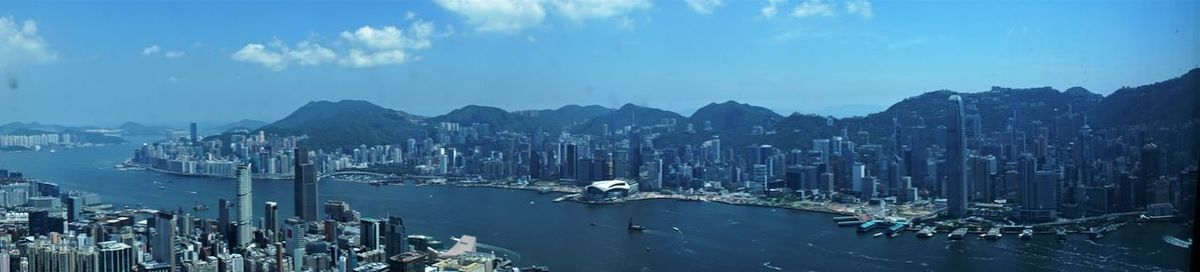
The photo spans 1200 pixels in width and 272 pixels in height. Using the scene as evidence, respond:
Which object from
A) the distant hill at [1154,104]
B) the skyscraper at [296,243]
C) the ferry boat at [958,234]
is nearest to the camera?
the distant hill at [1154,104]

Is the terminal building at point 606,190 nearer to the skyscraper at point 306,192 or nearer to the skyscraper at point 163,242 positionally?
the skyscraper at point 306,192

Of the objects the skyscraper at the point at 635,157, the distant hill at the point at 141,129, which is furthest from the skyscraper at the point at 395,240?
the distant hill at the point at 141,129

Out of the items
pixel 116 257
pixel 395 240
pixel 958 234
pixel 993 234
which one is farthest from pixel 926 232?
pixel 116 257

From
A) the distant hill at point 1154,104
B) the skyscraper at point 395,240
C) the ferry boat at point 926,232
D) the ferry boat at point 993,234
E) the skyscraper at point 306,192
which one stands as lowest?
the ferry boat at point 926,232

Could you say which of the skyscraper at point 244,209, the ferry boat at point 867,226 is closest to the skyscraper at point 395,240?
the skyscraper at point 244,209

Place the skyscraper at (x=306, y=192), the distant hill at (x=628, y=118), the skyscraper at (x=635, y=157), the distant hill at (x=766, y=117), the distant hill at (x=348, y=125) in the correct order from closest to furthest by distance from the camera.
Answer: the distant hill at (x=766, y=117) → the skyscraper at (x=306, y=192) → the skyscraper at (x=635, y=157) → the distant hill at (x=628, y=118) → the distant hill at (x=348, y=125)

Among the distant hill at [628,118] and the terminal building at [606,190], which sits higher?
the distant hill at [628,118]

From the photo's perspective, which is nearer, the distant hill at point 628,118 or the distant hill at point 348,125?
the distant hill at point 628,118
